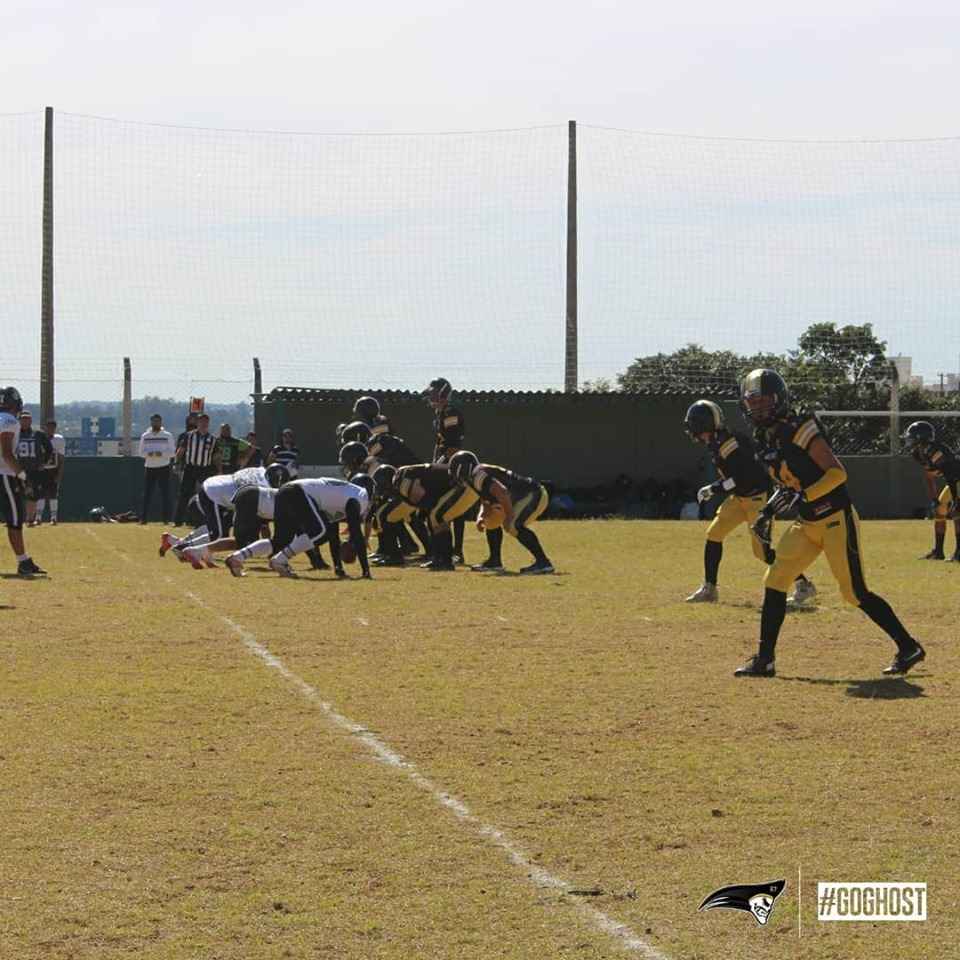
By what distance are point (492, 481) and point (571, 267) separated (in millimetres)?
22439

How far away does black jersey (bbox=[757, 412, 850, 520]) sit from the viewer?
12156 millimetres

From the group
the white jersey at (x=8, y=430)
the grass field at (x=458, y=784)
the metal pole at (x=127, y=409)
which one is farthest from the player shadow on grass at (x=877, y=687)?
the metal pole at (x=127, y=409)

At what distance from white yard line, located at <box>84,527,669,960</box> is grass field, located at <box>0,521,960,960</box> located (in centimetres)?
2

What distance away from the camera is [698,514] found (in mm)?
37812

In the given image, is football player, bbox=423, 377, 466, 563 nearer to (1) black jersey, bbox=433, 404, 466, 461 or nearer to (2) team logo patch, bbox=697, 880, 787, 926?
(1) black jersey, bbox=433, 404, 466, 461

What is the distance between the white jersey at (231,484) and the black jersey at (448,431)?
8.31 ft

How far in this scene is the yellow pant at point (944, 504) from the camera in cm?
2505

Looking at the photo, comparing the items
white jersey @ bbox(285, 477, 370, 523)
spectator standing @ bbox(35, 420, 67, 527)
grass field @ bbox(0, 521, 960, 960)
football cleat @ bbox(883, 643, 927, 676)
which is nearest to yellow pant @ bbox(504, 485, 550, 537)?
white jersey @ bbox(285, 477, 370, 523)

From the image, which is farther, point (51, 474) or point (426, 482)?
point (51, 474)

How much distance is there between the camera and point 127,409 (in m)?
38.3

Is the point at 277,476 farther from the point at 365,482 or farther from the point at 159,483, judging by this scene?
the point at 159,483

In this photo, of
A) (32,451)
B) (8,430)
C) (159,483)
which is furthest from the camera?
(159,483)

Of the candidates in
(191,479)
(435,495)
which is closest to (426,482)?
(435,495)

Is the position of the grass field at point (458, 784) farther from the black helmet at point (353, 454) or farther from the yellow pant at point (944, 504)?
the yellow pant at point (944, 504)
